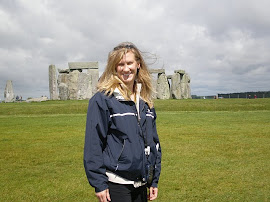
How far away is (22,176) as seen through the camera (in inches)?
204

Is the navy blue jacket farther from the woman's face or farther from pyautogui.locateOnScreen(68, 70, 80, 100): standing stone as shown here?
pyautogui.locateOnScreen(68, 70, 80, 100): standing stone

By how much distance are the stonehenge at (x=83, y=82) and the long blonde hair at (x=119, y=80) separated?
77.4ft

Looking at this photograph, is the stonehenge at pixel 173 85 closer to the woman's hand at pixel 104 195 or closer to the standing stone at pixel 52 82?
the standing stone at pixel 52 82

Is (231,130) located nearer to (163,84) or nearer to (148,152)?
(148,152)

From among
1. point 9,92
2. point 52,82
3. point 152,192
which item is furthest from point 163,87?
point 152,192

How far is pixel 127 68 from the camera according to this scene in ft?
8.04

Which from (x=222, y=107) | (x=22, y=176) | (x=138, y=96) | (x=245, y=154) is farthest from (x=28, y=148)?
(x=222, y=107)

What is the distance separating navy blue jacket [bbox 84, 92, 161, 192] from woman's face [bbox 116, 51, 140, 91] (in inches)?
10.0

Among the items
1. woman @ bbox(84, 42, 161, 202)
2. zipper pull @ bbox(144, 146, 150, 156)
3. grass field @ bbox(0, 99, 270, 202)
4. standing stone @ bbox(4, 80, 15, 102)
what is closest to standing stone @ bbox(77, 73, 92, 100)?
standing stone @ bbox(4, 80, 15, 102)

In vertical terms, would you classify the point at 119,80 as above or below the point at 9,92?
below

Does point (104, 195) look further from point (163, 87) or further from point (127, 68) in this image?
point (163, 87)

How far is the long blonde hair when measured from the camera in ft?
7.69

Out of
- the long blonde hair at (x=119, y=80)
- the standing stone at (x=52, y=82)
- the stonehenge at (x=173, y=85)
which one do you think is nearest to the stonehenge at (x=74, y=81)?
the standing stone at (x=52, y=82)

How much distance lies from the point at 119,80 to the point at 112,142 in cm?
49
